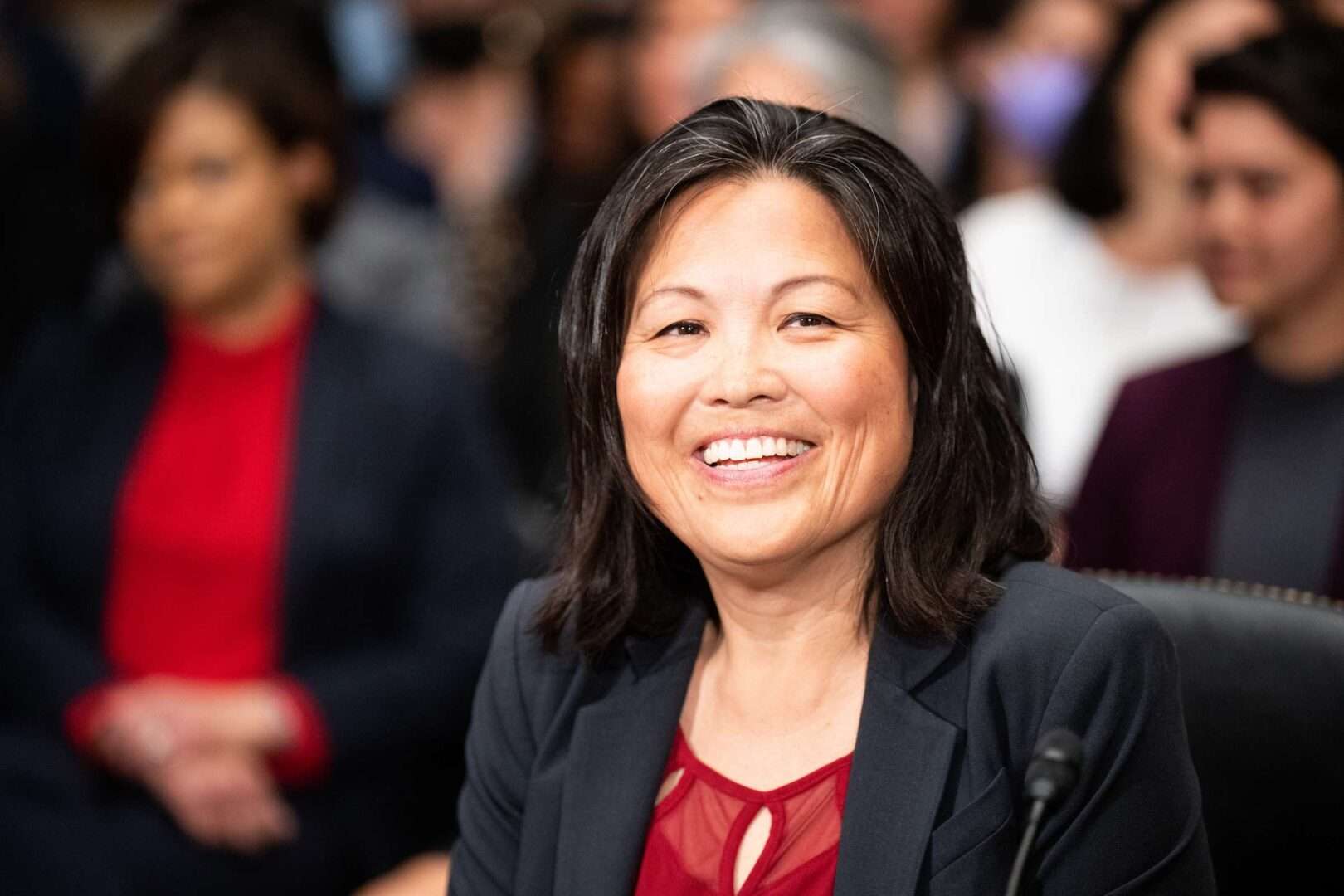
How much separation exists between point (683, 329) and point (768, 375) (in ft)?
0.36

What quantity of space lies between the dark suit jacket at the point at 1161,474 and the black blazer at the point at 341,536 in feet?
3.04

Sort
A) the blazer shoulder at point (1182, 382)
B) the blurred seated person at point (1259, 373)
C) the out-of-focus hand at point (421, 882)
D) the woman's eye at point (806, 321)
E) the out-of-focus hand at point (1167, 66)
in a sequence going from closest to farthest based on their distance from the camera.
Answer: the woman's eye at point (806, 321) → the out-of-focus hand at point (421, 882) → the blurred seated person at point (1259, 373) → the blazer shoulder at point (1182, 382) → the out-of-focus hand at point (1167, 66)

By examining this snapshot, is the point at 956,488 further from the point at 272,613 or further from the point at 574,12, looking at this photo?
the point at 574,12

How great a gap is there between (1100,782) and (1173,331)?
6.25 ft

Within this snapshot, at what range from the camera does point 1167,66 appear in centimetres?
323

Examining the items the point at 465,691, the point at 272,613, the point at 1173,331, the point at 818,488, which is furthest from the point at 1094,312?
the point at 818,488

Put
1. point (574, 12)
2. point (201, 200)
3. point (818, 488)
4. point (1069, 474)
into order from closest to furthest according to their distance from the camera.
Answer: point (818, 488), point (201, 200), point (1069, 474), point (574, 12)

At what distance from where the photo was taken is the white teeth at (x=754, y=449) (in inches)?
63.3

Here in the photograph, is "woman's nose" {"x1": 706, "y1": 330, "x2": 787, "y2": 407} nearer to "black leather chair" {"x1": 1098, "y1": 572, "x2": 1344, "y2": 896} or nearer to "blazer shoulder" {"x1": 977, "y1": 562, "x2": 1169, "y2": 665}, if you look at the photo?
"blazer shoulder" {"x1": 977, "y1": 562, "x2": 1169, "y2": 665}

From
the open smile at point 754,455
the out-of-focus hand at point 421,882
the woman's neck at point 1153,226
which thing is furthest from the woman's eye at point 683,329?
the woman's neck at point 1153,226

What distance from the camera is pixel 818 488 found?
5.27ft

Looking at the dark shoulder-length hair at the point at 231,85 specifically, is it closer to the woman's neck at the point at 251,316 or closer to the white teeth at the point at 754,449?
the woman's neck at the point at 251,316

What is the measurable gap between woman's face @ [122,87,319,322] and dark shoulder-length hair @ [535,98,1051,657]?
1.32 m

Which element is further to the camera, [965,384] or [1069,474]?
[1069,474]
